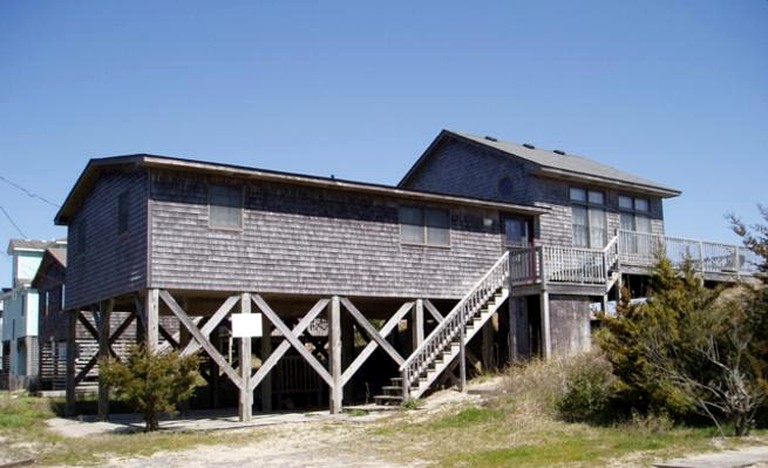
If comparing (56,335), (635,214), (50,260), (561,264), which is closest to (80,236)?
(561,264)

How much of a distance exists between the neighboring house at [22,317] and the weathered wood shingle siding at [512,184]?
22.0 meters

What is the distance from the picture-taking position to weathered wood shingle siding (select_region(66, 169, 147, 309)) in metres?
20.0

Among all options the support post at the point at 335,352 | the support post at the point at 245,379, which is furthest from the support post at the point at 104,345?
the support post at the point at 335,352

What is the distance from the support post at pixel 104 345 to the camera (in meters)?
22.7

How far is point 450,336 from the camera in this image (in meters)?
23.7

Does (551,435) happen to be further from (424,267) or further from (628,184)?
(628,184)

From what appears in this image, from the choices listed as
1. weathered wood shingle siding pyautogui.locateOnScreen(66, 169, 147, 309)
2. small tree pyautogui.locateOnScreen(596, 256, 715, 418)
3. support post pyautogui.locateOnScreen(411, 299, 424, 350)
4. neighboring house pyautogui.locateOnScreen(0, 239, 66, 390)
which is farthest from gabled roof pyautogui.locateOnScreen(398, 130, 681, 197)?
neighboring house pyautogui.locateOnScreen(0, 239, 66, 390)

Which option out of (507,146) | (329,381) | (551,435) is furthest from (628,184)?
(551,435)

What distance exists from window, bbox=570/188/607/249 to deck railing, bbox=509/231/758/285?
1.12 meters

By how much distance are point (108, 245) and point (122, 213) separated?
56.5 inches

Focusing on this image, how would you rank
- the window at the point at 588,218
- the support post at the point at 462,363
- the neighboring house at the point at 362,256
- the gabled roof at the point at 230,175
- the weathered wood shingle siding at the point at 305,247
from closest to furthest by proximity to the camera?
1. the gabled roof at the point at 230,175
2. the weathered wood shingle siding at the point at 305,247
3. the neighboring house at the point at 362,256
4. the support post at the point at 462,363
5. the window at the point at 588,218

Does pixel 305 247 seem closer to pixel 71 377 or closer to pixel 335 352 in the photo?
pixel 335 352

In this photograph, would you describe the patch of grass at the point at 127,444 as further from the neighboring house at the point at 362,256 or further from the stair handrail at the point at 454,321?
the stair handrail at the point at 454,321

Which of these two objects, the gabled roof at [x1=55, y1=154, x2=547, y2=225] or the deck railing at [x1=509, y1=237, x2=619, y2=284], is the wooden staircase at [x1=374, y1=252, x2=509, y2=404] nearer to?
the deck railing at [x1=509, y1=237, x2=619, y2=284]
